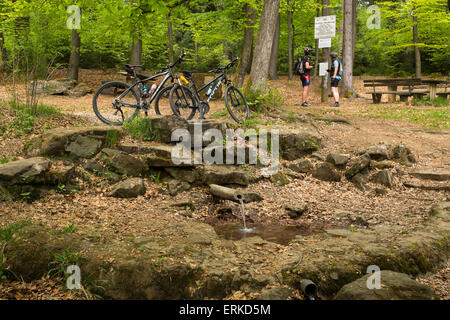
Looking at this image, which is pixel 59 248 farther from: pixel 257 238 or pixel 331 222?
pixel 331 222

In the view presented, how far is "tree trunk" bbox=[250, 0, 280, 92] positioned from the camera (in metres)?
9.35

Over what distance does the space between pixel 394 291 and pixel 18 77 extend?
25.4 ft

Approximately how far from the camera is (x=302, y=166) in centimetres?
740

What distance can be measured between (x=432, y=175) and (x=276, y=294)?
518cm

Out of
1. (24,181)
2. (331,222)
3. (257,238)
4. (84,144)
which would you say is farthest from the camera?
(84,144)

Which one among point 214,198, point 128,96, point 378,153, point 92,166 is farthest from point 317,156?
point 92,166

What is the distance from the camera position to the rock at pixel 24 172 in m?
4.99

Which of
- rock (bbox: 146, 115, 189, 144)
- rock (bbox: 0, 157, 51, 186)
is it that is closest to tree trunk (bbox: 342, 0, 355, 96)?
rock (bbox: 146, 115, 189, 144)

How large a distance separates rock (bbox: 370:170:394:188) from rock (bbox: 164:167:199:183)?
3.39 m

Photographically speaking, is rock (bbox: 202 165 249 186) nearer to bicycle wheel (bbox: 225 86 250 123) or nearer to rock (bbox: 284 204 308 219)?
rock (bbox: 284 204 308 219)

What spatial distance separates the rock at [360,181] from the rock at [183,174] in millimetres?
3012

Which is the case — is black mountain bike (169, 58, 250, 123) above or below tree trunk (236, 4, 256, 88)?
below
